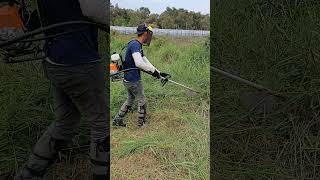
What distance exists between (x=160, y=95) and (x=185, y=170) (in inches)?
12.6

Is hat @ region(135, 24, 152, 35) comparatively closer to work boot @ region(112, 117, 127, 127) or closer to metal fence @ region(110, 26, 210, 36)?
metal fence @ region(110, 26, 210, 36)

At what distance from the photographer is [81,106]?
2088mm

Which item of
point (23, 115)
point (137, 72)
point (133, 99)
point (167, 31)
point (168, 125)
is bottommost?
point (23, 115)

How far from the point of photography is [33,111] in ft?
8.97

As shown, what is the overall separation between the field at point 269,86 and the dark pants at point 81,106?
2.18 ft

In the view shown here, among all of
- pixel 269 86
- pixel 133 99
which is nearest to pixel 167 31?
pixel 133 99

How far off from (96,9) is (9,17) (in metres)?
0.45

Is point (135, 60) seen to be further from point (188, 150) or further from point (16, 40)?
point (16, 40)

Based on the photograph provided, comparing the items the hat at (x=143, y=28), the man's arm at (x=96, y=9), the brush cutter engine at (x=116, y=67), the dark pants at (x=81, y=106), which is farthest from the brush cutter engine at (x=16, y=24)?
the hat at (x=143, y=28)

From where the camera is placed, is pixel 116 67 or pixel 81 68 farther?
pixel 81 68

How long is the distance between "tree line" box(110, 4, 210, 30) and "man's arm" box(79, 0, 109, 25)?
0.17ft

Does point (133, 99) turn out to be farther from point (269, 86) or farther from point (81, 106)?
point (269, 86)

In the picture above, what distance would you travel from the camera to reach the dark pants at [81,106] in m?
2.03

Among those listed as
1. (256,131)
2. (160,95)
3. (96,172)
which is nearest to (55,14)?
(160,95)
